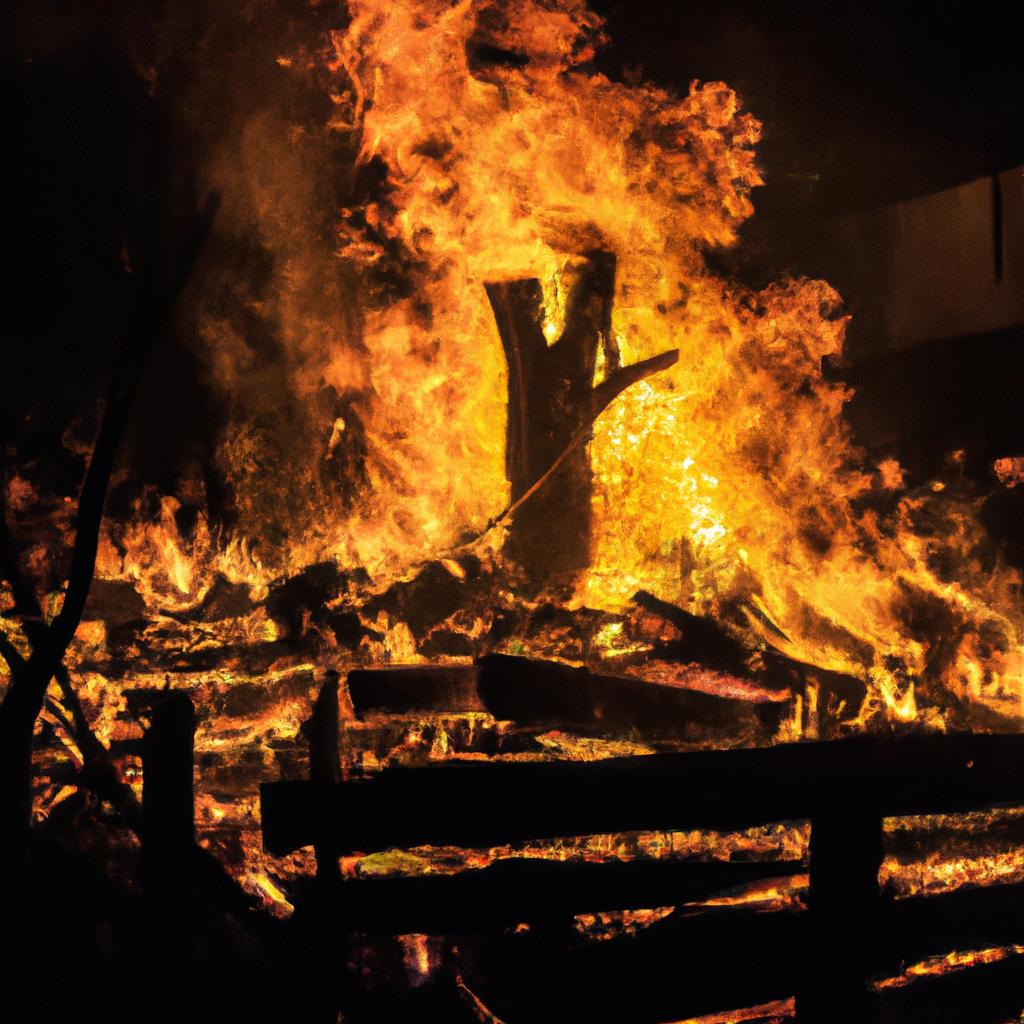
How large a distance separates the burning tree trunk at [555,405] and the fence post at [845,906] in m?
1.71

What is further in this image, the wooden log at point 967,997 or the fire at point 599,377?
the fire at point 599,377

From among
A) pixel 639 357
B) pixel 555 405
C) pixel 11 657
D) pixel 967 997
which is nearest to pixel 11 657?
pixel 11 657

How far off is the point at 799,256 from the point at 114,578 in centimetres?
343

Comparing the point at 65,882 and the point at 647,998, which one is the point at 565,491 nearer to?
the point at 647,998

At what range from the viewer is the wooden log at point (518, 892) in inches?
109

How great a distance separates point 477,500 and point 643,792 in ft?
5.69

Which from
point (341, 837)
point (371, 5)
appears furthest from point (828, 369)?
point (341, 837)

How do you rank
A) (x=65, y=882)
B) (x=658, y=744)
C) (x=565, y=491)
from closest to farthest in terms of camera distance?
(x=65, y=882) < (x=658, y=744) < (x=565, y=491)

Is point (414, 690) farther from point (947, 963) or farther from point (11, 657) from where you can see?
point (947, 963)

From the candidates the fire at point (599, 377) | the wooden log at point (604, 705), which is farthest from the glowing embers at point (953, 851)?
the wooden log at point (604, 705)

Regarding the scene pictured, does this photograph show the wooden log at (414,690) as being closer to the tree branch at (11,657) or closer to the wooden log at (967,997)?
the tree branch at (11,657)

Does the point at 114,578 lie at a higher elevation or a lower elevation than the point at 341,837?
higher

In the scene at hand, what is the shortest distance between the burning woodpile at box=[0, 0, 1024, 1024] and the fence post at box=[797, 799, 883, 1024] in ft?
1.35

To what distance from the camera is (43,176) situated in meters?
3.95
